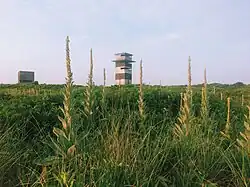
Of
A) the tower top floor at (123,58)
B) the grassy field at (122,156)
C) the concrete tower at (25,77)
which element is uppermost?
the tower top floor at (123,58)

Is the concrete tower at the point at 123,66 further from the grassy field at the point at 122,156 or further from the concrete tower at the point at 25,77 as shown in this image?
the grassy field at the point at 122,156

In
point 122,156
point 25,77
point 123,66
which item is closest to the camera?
point 122,156

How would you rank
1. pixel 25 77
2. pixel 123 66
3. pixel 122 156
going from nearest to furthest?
pixel 122 156 → pixel 25 77 → pixel 123 66

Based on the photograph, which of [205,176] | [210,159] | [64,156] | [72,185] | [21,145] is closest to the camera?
[72,185]

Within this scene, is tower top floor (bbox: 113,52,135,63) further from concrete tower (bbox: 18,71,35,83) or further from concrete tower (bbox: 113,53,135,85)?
concrete tower (bbox: 18,71,35,83)

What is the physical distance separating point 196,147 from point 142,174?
976 mm

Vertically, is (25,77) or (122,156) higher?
(25,77)

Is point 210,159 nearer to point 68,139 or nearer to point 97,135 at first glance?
point 97,135

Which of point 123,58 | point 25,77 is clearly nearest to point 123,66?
point 123,58

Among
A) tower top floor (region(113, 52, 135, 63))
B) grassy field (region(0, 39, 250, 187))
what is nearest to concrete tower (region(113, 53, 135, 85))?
tower top floor (region(113, 52, 135, 63))

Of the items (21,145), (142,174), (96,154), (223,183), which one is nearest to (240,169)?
(223,183)

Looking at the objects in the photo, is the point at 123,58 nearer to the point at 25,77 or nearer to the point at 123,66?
the point at 123,66

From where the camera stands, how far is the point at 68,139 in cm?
412

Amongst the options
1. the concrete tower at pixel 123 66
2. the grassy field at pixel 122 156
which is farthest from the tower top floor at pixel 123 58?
the grassy field at pixel 122 156
